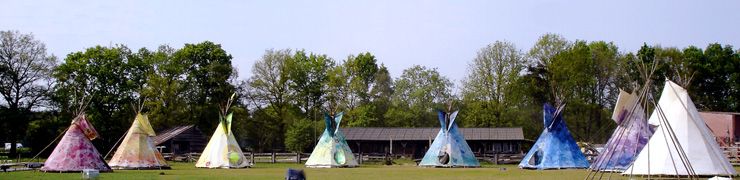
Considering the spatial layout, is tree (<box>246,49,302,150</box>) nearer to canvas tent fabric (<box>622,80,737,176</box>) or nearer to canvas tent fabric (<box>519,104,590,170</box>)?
canvas tent fabric (<box>519,104,590,170</box>)

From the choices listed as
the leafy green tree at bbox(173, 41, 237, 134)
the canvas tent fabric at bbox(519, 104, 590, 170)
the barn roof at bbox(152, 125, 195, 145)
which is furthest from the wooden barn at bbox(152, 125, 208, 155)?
the canvas tent fabric at bbox(519, 104, 590, 170)

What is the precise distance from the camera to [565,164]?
34.0 m

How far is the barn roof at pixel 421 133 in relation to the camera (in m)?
51.0

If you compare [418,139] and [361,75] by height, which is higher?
[361,75]

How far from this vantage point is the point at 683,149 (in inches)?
949

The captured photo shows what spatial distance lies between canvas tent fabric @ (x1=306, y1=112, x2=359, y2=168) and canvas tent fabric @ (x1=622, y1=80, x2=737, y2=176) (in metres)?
17.4

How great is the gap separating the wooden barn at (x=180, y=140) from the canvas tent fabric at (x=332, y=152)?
18382 mm

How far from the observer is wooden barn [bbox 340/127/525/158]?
51.0 meters

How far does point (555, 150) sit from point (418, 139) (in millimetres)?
18371

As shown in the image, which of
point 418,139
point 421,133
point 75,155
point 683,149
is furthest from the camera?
point 421,133

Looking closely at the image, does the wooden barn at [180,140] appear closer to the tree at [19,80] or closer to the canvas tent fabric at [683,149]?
the tree at [19,80]

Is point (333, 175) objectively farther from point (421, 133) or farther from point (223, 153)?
point (421, 133)

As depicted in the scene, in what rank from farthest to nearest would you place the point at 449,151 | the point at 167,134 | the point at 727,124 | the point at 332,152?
the point at 167,134
the point at 727,124
the point at 332,152
the point at 449,151

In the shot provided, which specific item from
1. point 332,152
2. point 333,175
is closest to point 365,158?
point 332,152
